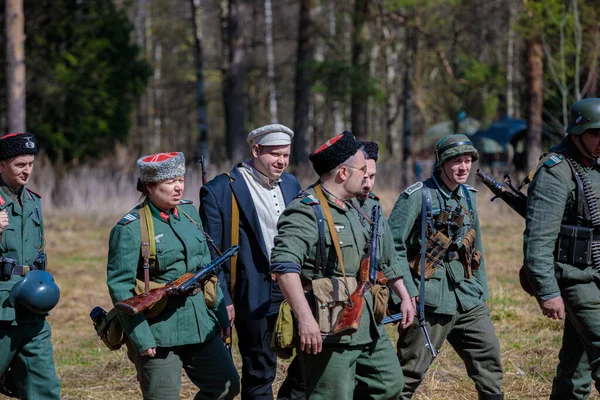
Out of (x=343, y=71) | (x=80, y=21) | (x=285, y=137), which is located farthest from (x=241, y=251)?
(x=80, y=21)

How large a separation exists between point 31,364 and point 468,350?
2545 millimetres

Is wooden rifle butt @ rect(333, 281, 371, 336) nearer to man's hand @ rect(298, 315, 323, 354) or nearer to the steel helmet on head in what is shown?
man's hand @ rect(298, 315, 323, 354)

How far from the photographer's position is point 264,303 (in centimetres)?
527

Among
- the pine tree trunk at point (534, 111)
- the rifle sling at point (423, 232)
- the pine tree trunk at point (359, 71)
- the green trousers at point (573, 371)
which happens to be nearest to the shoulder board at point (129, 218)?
the rifle sling at point (423, 232)

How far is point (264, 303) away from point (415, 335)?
0.95 m

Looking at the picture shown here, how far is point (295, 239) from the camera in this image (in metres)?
3.88

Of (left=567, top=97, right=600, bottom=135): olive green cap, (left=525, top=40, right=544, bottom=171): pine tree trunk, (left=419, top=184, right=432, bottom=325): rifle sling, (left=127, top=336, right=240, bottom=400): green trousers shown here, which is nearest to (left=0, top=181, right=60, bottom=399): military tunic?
(left=127, top=336, right=240, bottom=400): green trousers

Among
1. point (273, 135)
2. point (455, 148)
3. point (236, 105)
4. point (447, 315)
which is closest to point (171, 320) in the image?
point (273, 135)

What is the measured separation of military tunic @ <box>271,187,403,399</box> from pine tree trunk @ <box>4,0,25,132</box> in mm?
14319

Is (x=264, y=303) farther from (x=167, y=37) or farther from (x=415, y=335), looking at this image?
(x=167, y=37)

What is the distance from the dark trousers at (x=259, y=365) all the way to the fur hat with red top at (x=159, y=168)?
1295 mm

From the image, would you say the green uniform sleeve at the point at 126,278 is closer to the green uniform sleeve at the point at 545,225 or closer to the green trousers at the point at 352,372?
the green trousers at the point at 352,372

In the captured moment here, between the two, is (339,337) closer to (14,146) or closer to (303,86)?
(14,146)

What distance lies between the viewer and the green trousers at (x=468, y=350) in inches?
198
